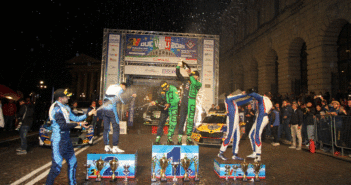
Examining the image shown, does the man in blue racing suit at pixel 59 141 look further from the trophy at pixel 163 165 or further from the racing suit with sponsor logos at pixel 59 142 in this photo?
the trophy at pixel 163 165

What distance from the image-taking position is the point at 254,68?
2992cm

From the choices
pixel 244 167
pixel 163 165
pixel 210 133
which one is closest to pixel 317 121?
pixel 210 133

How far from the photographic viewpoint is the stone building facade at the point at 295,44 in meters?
16.2

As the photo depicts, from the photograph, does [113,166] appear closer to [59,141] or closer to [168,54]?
[59,141]

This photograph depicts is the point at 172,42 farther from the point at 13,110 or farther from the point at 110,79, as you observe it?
the point at 13,110

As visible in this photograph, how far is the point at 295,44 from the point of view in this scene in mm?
20656

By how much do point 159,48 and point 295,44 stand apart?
12.2 meters

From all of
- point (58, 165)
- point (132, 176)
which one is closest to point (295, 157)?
point (132, 176)

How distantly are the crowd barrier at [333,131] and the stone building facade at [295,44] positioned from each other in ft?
24.2

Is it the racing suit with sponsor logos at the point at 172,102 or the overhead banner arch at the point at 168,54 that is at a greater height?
the overhead banner arch at the point at 168,54

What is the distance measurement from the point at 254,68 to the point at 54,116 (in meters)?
28.5

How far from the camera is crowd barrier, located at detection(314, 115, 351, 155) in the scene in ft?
29.0

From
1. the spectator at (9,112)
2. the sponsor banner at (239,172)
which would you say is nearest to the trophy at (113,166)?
the sponsor banner at (239,172)

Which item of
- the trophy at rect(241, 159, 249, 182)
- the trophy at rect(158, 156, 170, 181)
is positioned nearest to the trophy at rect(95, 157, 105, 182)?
the trophy at rect(158, 156, 170, 181)
